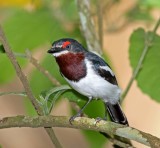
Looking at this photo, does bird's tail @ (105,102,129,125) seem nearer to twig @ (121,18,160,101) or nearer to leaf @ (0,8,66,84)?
twig @ (121,18,160,101)

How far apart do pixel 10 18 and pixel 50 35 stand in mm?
182

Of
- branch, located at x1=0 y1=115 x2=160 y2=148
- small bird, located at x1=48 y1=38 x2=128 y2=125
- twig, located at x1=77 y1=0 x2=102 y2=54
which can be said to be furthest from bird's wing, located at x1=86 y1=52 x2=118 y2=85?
branch, located at x1=0 y1=115 x2=160 y2=148

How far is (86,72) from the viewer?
124 centimetres

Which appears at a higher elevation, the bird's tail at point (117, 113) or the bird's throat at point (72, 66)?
the bird's throat at point (72, 66)

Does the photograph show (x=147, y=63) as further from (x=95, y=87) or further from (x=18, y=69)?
(x=18, y=69)

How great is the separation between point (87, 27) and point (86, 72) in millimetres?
202

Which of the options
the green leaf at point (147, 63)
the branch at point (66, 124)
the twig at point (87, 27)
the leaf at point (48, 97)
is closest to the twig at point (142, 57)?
the green leaf at point (147, 63)

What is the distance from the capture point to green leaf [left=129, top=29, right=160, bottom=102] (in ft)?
4.26

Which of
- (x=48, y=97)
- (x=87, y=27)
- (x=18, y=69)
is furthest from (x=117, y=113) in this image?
(x=18, y=69)

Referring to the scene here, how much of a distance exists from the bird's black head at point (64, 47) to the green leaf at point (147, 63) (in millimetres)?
181

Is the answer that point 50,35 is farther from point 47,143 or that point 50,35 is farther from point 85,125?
point 47,143

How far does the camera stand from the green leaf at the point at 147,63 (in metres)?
1.30

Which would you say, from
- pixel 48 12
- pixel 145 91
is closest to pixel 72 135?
pixel 48 12

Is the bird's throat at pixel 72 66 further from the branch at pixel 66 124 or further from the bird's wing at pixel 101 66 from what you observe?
the branch at pixel 66 124
